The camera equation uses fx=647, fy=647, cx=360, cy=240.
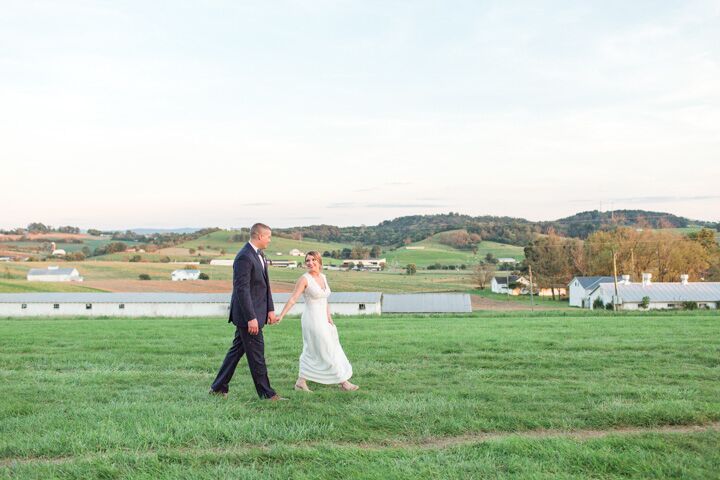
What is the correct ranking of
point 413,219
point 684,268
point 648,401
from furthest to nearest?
1. point 413,219
2. point 684,268
3. point 648,401

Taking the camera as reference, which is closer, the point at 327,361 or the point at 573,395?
the point at 573,395

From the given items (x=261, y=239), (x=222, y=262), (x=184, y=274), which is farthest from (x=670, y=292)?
(x=261, y=239)

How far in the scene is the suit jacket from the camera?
9.67 m

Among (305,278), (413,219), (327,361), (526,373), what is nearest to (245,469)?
(327,361)

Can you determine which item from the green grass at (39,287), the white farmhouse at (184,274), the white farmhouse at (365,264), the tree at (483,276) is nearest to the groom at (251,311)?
the green grass at (39,287)

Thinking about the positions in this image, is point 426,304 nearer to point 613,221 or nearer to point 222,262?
point 222,262

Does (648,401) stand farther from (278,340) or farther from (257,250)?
(278,340)

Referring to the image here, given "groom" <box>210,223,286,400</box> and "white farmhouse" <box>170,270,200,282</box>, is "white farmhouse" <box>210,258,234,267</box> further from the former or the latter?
"groom" <box>210,223,286,400</box>

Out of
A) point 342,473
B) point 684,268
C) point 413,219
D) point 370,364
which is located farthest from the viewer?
point 413,219

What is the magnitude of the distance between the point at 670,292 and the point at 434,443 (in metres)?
72.9

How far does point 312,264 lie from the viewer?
10.8 m

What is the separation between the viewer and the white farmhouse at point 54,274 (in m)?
90.2

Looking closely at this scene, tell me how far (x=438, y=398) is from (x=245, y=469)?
375cm

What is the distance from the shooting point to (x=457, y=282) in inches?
4683
